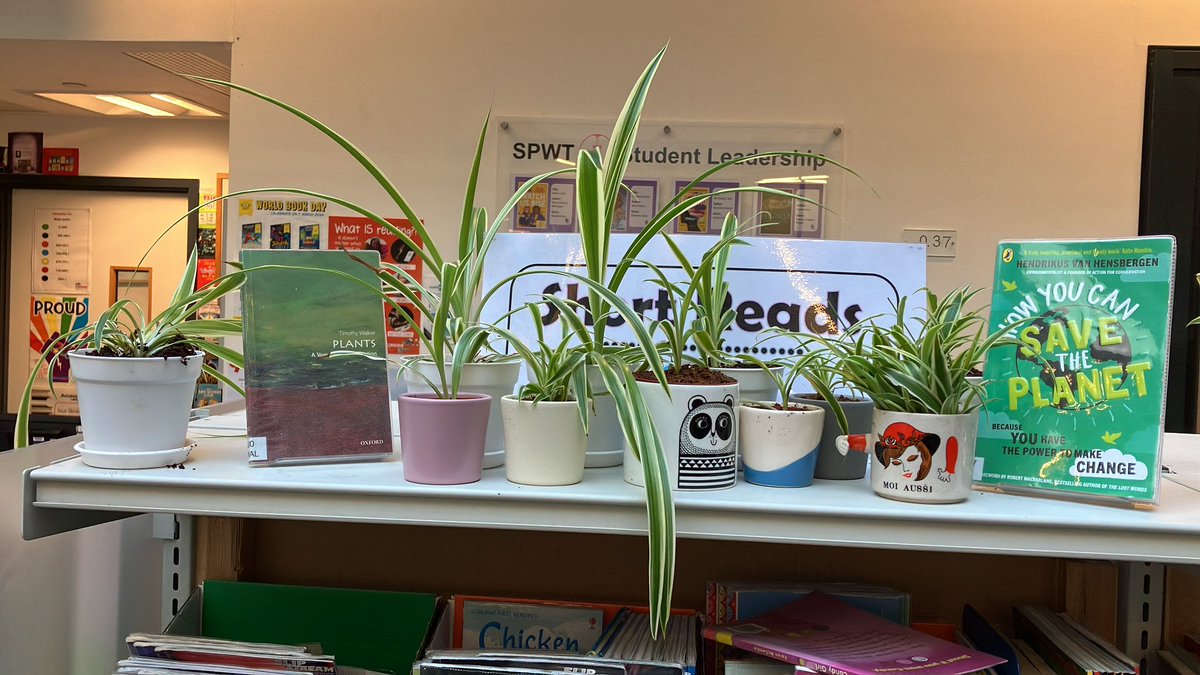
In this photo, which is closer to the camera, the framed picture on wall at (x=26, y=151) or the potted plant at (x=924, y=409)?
the potted plant at (x=924, y=409)

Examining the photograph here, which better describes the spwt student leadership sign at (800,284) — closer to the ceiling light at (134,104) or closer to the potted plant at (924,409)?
the potted plant at (924,409)

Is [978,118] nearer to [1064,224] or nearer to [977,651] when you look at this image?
[1064,224]

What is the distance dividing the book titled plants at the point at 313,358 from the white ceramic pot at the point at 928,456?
0.51m

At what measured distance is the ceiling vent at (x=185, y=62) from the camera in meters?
3.42

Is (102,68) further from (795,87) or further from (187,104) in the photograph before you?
(795,87)

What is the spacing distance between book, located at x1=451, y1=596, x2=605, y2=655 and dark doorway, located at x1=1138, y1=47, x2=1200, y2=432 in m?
2.78

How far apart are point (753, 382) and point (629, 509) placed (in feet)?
0.82

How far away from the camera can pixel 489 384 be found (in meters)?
0.87

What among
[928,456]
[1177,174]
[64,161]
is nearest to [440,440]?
[928,456]

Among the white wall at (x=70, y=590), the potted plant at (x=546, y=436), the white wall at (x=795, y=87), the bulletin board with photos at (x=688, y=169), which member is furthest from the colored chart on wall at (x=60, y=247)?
the potted plant at (x=546, y=436)

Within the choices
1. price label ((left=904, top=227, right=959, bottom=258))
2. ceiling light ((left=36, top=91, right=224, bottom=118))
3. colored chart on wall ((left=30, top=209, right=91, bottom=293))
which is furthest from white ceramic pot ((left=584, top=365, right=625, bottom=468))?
colored chart on wall ((left=30, top=209, right=91, bottom=293))

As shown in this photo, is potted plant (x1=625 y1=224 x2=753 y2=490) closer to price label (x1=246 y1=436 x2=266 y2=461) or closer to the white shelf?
the white shelf

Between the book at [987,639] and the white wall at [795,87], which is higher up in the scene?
the white wall at [795,87]

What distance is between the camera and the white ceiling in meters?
3.35
